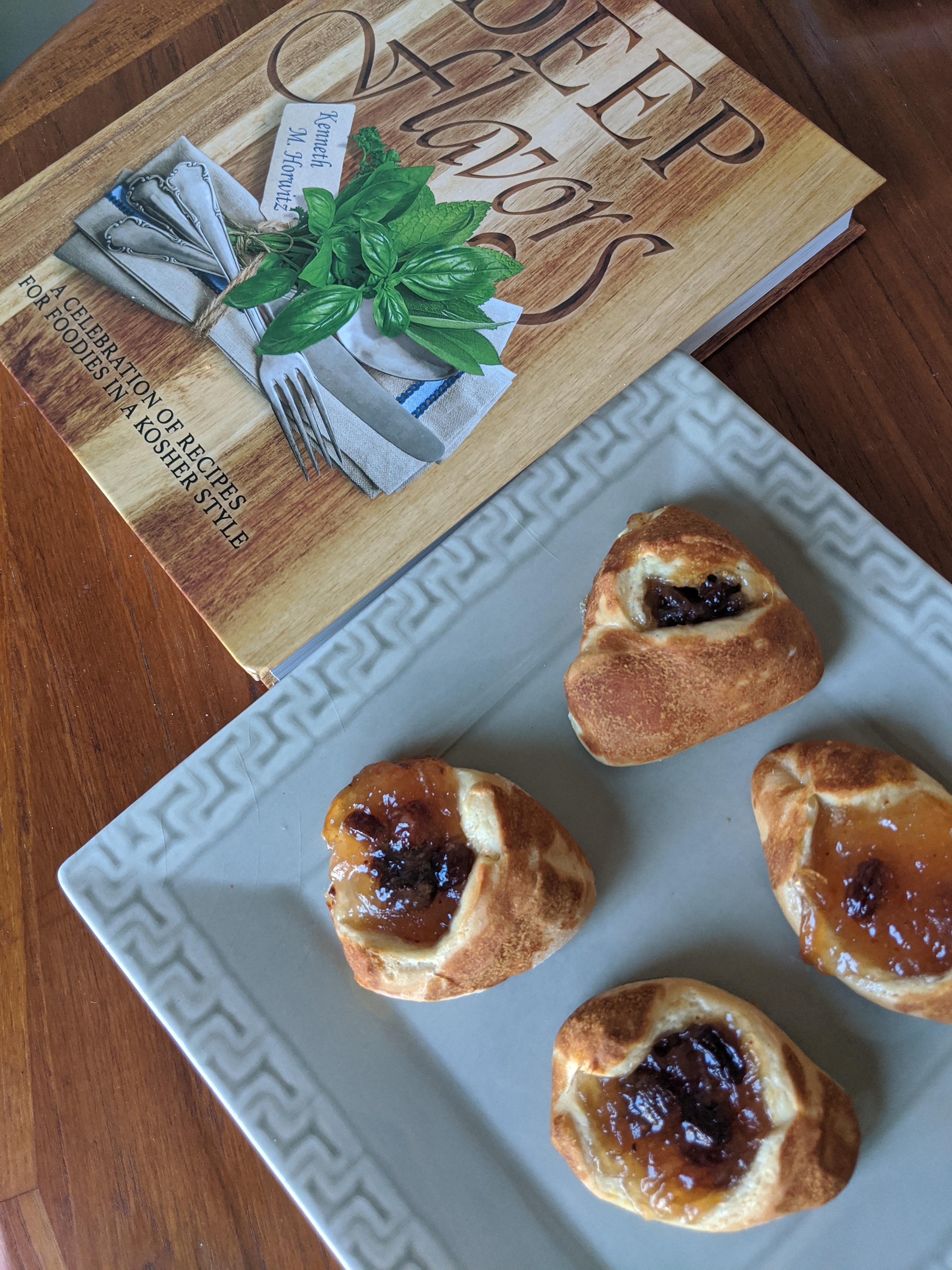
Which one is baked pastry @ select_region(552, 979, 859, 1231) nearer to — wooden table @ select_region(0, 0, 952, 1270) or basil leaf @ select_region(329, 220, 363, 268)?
wooden table @ select_region(0, 0, 952, 1270)

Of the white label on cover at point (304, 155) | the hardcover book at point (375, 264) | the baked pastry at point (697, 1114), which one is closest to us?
the baked pastry at point (697, 1114)

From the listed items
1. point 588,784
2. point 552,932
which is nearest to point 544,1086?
point 552,932

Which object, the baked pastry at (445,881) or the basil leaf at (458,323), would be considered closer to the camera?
the baked pastry at (445,881)

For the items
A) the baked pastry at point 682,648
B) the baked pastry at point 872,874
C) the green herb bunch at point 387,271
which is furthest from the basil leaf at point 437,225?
the baked pastry at point 872,874

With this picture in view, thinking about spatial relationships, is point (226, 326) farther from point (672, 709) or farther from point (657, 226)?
A: point (672, 709)

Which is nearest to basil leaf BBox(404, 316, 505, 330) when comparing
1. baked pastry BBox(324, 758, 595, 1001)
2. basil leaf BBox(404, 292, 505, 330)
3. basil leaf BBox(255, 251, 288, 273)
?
basil leaf BBox(404, 292, 505, 330)

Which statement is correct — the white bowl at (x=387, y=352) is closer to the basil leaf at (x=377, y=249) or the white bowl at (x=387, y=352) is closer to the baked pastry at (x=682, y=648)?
the basil leaf at (x=377, y=249)
